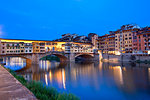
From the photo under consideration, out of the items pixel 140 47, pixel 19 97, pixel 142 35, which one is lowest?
pixel 19 97

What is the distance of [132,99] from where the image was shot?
12227 millimetres

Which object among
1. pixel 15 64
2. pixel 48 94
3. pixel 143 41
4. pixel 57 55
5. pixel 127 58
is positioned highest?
pixel 143 41

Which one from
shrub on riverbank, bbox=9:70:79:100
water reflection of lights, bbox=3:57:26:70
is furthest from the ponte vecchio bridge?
shrub on riverbank, bbox=9:70:79:100

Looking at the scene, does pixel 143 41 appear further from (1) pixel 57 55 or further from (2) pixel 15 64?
(2) pixel 15 64

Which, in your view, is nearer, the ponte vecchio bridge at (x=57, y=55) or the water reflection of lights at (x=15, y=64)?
the water reflection of lights at (x=15, y=64)

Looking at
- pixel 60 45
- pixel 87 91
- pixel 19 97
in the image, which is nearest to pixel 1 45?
pixel 60 45

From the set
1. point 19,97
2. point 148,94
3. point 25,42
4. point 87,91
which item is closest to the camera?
point 19,97

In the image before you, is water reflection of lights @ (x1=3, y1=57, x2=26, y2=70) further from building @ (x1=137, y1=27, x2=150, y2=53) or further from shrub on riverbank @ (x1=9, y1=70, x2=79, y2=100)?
building @ (x1=137, y1=27, x2=150, y2=53)

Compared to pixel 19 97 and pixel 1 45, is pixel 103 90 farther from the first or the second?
pixel 1 45

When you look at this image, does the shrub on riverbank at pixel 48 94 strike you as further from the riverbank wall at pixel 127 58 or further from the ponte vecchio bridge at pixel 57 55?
the riverbank wall at pixel 127 58

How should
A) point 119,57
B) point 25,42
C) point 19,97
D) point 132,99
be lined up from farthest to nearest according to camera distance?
point 119,57 → point 25,42 → point 132,99 → point 19,97

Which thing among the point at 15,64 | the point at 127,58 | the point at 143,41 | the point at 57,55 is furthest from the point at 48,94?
the point at 143,41

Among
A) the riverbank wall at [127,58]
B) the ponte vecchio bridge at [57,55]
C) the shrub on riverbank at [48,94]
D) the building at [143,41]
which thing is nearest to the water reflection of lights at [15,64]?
the ponte vecchio bridge at [57,55]

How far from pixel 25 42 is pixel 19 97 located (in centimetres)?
4318
